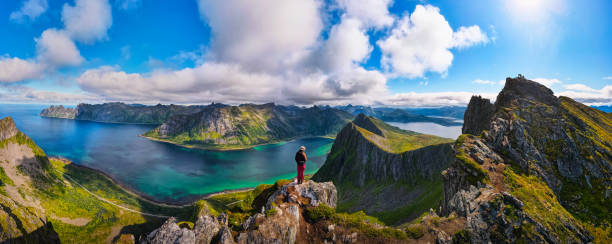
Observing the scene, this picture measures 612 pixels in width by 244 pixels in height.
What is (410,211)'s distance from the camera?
7681 cm

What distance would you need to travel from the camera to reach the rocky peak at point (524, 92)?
6341 centimetres

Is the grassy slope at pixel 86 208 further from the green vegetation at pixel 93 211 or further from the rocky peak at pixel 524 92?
the rocky peak at pixel 524 92

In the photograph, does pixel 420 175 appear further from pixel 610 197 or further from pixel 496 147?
pixel 610 197

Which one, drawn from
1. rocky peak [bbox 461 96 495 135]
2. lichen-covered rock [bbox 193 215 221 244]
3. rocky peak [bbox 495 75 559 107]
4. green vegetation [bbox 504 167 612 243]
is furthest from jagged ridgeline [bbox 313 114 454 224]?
lichen-covered rock [bbox 193 215 221 244]

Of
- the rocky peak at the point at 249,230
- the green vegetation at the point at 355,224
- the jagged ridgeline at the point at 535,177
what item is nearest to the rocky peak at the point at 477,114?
the jagged ridgeline at the point at 535,177

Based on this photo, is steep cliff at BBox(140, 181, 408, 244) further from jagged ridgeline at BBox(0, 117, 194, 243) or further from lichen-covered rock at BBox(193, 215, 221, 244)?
jagged ridgeline at BBox(0, 117, 194, 243)

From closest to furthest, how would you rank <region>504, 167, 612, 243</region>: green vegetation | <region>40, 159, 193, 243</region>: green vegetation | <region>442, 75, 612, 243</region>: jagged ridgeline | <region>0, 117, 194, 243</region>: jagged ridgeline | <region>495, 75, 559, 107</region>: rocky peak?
<region>442, 75, 612, 243</region>: jagged ridgeline
<region>504, 167, 612, 243</region>: green vegetation
<region>495, 75, 559, 107</region>: rocky peak
<region>0, 117, 194, 243</region>: jagged ridgeline
<region>40, 159, 193, 243</region>: green vegetation

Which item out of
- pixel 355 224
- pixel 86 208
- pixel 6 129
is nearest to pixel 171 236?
pixel 355 224

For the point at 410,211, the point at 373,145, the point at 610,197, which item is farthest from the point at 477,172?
the point at 373,145

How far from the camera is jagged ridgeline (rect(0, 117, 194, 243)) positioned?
84250 millimetres

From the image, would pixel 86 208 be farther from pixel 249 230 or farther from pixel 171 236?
pixel 249 230

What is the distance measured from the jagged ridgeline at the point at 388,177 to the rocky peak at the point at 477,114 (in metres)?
16.6

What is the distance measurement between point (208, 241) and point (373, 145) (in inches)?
5985

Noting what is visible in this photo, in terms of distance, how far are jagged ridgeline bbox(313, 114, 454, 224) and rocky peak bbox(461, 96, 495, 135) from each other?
54.4 ft
